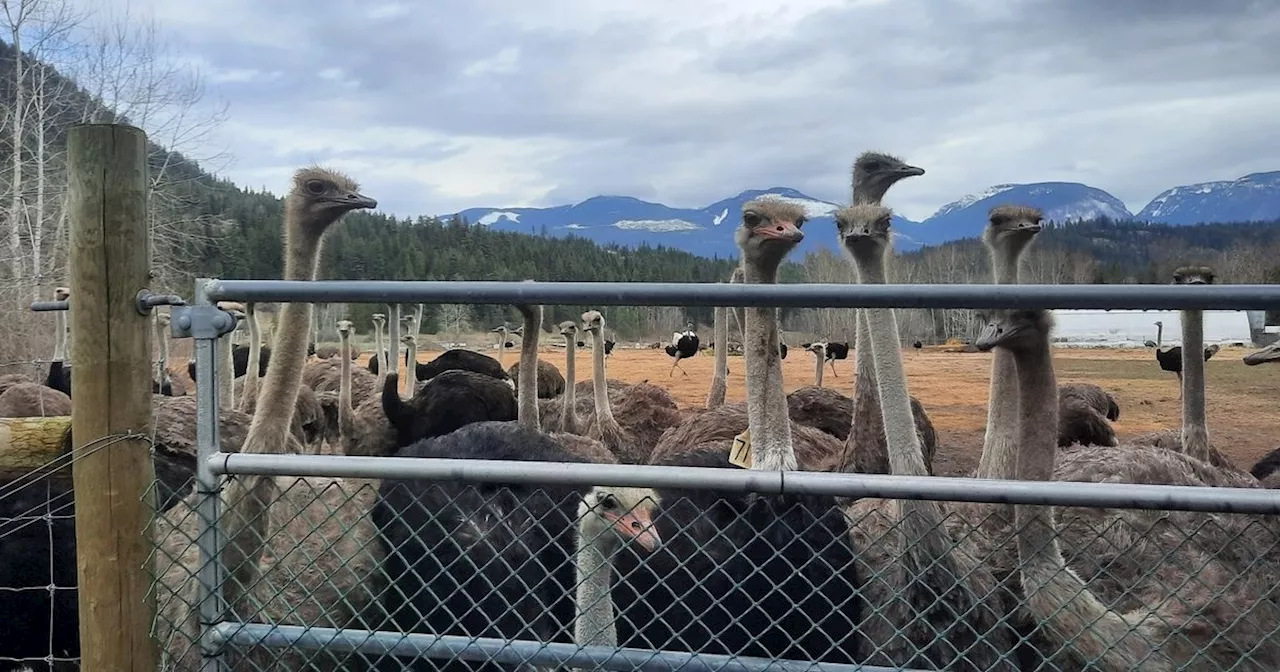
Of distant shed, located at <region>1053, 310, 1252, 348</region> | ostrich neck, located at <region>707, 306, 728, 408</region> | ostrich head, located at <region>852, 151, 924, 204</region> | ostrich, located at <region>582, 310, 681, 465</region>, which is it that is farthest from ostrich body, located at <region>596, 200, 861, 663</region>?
distant shed, located at <region>1053, 310, 1252, 348</region>

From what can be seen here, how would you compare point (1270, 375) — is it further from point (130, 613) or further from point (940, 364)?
point (130, 613)

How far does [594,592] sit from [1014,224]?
3256 mm

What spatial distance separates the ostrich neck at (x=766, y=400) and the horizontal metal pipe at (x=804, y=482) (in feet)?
8.37

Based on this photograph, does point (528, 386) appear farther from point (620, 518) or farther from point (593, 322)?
point (620, 518)

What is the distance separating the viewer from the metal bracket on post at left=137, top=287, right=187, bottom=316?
213 cm

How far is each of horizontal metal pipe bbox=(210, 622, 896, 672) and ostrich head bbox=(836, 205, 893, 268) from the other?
8.21 feet

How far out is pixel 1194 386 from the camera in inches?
246

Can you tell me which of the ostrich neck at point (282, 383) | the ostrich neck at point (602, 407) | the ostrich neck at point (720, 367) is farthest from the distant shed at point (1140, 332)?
the ostrich neck at point (282, 383)

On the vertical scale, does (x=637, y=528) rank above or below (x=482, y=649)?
above

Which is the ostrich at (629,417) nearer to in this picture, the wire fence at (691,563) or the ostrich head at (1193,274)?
the wire fence at (691,563)

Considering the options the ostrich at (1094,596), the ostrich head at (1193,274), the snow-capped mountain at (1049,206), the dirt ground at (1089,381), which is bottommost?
the dirt ground at (1089,381)

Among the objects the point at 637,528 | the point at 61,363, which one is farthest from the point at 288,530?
the point at 61,363

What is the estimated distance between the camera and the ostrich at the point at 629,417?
856 cm

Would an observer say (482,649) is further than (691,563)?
No
